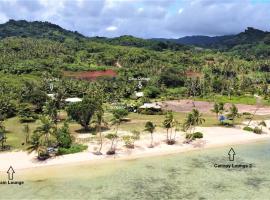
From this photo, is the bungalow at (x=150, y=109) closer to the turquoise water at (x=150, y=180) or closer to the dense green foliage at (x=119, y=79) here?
the dense green foliage at (x=119, y=79)

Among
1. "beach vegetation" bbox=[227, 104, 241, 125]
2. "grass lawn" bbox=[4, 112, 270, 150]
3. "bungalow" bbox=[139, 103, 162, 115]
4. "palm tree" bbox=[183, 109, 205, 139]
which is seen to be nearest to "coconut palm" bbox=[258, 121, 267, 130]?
"beach vegetation" bbox=[227, 104, 241, 125]

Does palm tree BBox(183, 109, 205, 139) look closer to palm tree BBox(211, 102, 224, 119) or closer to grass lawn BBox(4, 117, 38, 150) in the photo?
palm tree BBox(211, 102, 224, 119)

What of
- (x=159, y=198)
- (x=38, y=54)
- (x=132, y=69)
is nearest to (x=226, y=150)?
(x=159, y=198)

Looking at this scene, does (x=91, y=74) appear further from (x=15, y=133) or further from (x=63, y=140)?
(x=63, y=140)

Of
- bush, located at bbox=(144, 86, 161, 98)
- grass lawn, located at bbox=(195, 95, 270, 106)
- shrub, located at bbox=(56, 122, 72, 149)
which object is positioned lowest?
shrub, located at bbox=(56, 122, 72, 149)

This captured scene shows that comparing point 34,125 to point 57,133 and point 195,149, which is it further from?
point 195,149

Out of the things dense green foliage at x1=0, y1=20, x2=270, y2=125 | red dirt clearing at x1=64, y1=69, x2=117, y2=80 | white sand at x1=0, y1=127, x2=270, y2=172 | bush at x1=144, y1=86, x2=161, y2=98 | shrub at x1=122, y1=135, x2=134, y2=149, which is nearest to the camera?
white sand at x1=0, y1=127, x2=270, y2=172

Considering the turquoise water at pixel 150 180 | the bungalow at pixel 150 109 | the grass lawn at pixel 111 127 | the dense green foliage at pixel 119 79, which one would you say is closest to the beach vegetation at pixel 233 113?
the grass lawn at pixel 111 127
